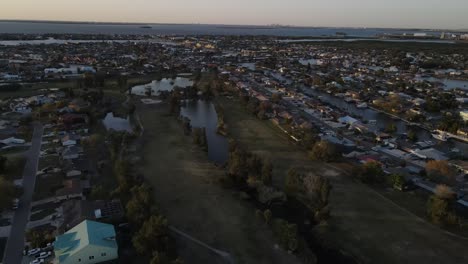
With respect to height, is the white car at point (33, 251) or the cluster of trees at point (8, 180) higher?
the cluster of trees at point (8, 180)

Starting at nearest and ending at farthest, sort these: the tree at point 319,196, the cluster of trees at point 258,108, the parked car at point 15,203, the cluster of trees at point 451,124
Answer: the tree at point 319,196
the parked car at point 15,203
the cluster of trees at point 451,124
the cluster of trees at point 258,108

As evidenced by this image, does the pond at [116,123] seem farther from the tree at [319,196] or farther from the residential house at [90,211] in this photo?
the tree at [319,196]

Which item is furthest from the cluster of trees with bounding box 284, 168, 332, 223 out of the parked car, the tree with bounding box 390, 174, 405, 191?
the parked car

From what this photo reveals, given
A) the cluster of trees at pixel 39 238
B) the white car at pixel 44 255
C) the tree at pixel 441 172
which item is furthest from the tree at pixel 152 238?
the tree at pixel 441 172

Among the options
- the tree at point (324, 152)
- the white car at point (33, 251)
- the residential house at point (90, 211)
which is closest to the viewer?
the white car at point (33, 251)

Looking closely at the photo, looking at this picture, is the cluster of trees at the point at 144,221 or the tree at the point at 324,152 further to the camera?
the tree at the point at 324,152

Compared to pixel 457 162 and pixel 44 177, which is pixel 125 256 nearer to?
pixel 44 177

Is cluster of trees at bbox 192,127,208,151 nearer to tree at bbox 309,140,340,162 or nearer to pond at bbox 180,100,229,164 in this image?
pond at bbox 180,100,229,164

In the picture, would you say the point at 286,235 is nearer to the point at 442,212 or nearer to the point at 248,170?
the point at 248,170

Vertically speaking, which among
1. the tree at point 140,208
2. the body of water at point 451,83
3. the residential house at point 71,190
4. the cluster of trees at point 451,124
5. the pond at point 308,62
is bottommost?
the residential house at point 71,190
